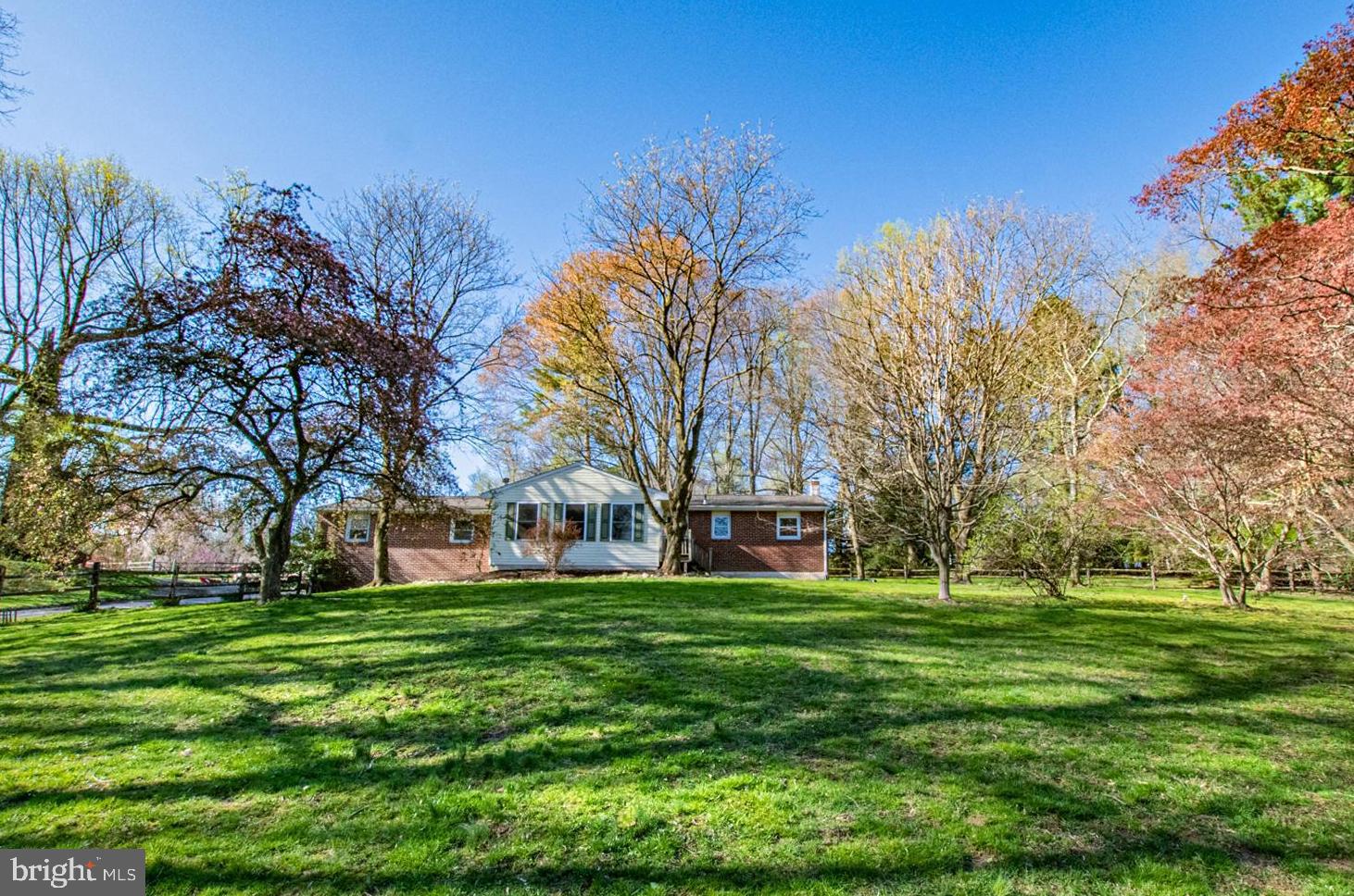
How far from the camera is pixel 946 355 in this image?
34.9 feet

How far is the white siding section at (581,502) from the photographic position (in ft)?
72.1

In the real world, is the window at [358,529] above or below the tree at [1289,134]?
below

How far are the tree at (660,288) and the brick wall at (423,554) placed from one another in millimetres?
6281

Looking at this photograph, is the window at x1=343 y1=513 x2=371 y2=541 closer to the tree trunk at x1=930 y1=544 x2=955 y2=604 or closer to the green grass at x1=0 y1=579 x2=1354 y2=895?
the green grass at x1=0 y1=579 x2=1354 y2=895

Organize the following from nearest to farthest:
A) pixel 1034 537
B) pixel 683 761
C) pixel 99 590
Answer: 1. pixel 683 761
2. pixel 1034 537
3. pixel 99 590

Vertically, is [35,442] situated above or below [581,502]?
above

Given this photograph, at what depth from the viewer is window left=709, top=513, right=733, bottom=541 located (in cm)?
2402

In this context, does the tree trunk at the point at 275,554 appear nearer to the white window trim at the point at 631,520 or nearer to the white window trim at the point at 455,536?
the white window trim at the point at 455,536

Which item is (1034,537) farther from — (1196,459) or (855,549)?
(855,549)

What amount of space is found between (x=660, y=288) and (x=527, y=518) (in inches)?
385

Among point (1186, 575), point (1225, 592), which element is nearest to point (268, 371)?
point (1225, 592)

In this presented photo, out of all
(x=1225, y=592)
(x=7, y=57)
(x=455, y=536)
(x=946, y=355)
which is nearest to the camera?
(x=7, y=57)

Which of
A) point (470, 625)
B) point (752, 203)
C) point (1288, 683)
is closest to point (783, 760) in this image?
point (470, 625)

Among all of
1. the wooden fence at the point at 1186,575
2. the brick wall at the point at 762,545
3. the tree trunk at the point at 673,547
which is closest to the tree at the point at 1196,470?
the wooden fence at the point at 1186,575
